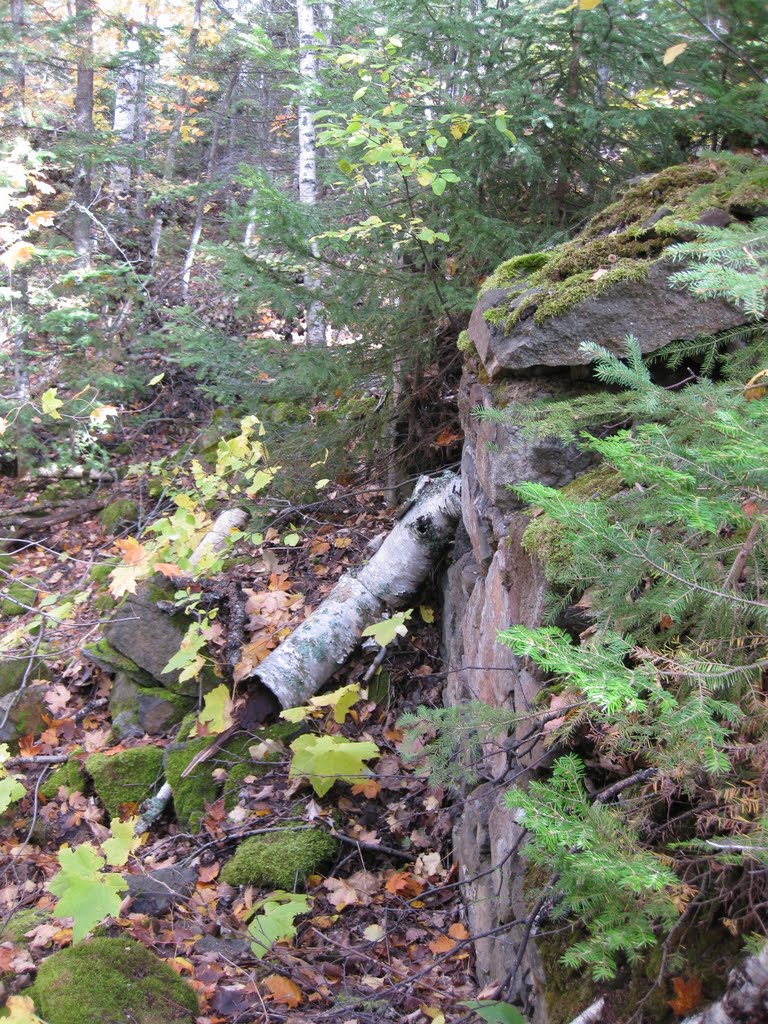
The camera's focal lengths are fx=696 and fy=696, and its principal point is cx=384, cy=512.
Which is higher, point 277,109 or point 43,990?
point 277,109

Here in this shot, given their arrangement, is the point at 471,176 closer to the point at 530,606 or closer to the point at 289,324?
the point at 530,606

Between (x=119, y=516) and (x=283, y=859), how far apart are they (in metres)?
5.95

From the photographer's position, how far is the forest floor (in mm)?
3006

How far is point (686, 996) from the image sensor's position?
1.45 meters

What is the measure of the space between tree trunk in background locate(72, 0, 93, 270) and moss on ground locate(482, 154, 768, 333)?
8664 millimetres

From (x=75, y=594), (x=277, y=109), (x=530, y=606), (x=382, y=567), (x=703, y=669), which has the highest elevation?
(x=277, y=109)

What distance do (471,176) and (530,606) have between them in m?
3.60

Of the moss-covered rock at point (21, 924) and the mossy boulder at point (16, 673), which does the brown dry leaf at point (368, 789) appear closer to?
the moss-covered rock at point (21, 924)

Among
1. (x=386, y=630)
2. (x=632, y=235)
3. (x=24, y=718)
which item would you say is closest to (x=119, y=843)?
(x=386, y=630)

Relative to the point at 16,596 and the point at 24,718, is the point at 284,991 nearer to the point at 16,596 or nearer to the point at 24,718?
the point at 24,718

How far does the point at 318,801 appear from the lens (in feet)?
13.5

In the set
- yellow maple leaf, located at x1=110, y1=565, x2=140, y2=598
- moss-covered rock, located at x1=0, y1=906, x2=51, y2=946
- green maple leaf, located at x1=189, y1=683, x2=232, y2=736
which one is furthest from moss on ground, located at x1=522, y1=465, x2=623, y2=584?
moss-covered rock, located at x1=0, y1=906, x2=51, y2=946

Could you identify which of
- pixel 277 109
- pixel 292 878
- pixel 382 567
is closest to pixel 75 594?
pixel 382 567

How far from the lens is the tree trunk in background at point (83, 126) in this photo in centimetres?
1011
